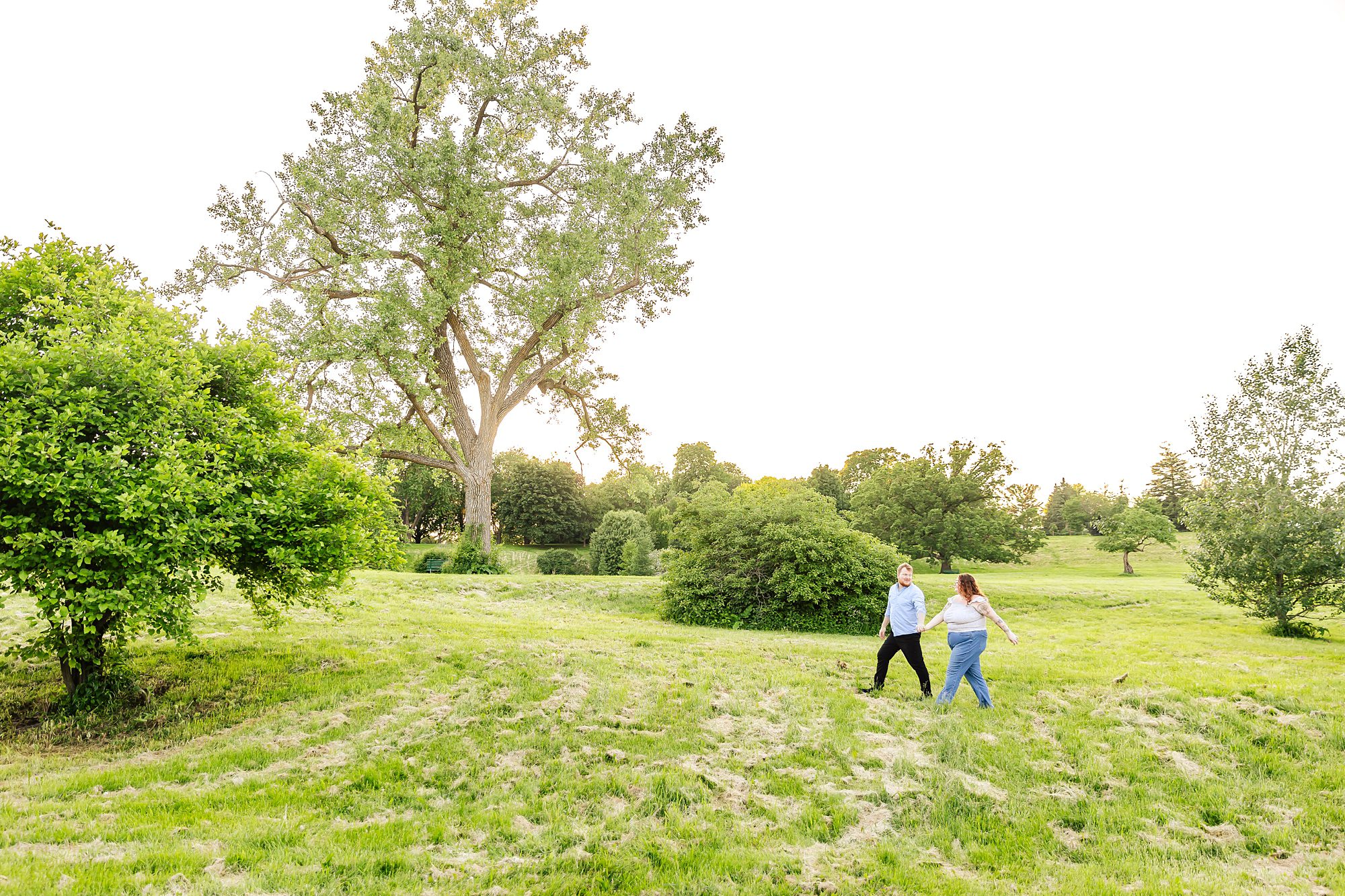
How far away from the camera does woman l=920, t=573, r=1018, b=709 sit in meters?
8.69

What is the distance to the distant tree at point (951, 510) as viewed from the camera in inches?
1636

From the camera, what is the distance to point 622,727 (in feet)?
26.3

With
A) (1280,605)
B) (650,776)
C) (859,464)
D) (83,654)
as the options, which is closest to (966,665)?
(650,776)

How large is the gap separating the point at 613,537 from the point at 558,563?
14.5ft

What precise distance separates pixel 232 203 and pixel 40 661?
2076 cm

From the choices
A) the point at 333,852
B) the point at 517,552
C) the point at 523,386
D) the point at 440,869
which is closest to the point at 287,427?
the point at 333,852

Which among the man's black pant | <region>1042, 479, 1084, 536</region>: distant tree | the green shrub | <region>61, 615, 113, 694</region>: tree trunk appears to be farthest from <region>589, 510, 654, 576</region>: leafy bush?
<region>1042, 479, 1084, 536</region>: distant tree

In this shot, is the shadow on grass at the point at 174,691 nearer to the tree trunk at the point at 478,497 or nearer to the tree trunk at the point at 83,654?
the tree trunk at the point at 83,654

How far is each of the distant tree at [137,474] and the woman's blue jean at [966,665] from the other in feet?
28.3

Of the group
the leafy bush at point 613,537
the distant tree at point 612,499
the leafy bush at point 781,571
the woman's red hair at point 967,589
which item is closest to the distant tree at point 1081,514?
the distant tree at point 612,499

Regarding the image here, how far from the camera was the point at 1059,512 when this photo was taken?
82125 millimetres

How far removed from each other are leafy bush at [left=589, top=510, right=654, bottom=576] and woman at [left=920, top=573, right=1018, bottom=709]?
35897 millimetres

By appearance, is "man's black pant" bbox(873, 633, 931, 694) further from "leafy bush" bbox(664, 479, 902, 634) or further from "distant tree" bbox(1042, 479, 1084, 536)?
"distant tree" bbox(1042, 479, 1084, 536)

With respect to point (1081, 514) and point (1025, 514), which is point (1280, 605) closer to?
point (1025, 514)
